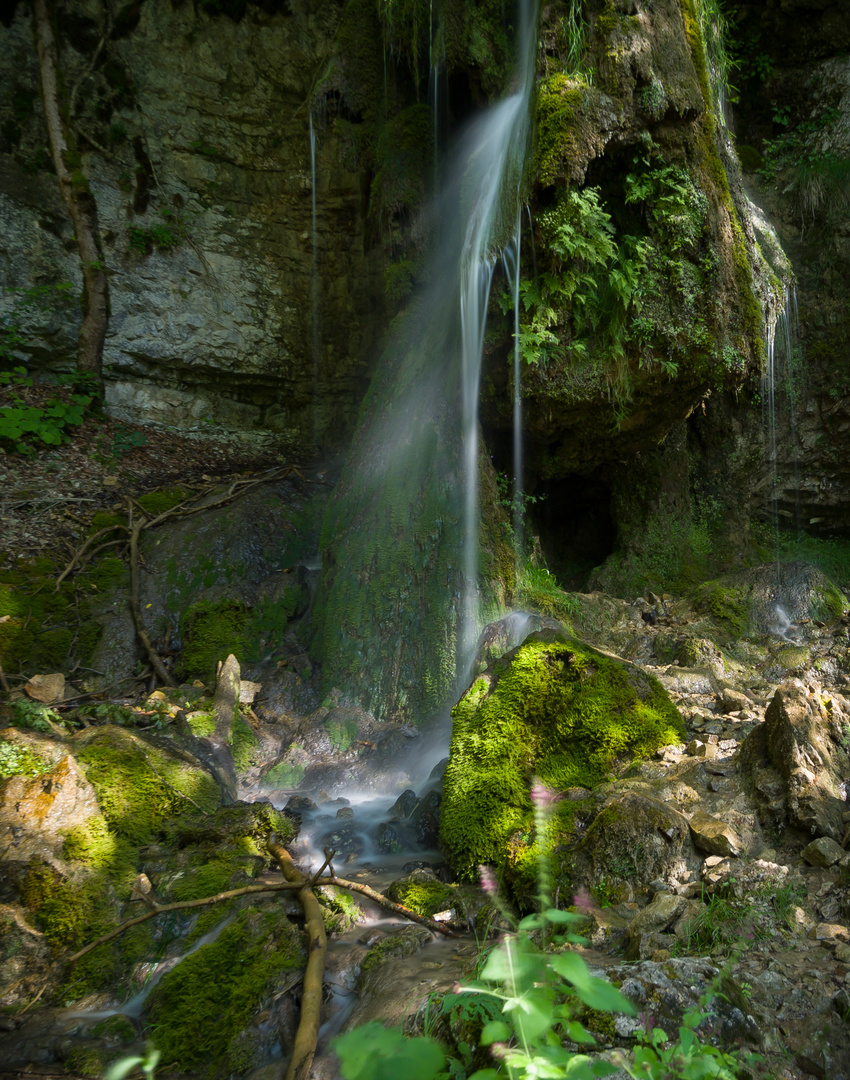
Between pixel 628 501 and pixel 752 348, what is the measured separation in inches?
100

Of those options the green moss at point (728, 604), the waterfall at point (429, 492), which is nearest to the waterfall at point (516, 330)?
the waterfall at point (429, 492)

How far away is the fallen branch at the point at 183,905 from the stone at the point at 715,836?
1.93m

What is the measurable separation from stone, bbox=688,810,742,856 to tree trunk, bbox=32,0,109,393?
32.3 feet

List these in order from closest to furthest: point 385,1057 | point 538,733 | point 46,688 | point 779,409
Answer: point 385,1057, point 538,733, point 46,688, point 779,409

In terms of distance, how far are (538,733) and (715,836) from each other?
4.36 ft

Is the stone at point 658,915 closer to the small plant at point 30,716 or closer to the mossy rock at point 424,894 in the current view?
the mossy rock at point 424,894

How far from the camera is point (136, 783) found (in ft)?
12.7

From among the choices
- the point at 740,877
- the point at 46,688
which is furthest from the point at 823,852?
the point at 46,688

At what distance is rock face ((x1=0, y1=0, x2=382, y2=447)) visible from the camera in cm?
969

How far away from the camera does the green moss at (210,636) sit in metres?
6.57

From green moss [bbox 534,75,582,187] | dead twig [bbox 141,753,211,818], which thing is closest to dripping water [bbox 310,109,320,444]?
green moss [bbox 534,75,582,187]

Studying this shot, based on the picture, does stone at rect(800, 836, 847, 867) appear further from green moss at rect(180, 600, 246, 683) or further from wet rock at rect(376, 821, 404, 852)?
green moss at rect(180, 600, 246, 683)

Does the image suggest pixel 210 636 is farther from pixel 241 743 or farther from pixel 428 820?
pixel 428 820

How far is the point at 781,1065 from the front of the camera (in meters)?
1.50
